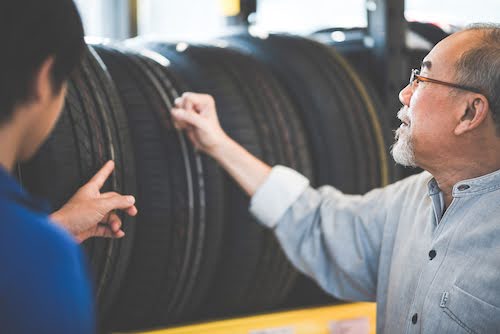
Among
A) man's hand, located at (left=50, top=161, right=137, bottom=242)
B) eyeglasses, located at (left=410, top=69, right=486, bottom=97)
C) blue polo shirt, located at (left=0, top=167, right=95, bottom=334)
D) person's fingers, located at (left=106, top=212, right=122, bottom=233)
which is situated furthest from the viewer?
eyeglasses, located at (left=410, top=69, right=486, bottom=97)

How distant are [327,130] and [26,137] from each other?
5.08 ft

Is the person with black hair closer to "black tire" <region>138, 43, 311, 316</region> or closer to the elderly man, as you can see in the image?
the elderly man

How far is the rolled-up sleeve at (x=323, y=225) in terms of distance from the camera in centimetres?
207

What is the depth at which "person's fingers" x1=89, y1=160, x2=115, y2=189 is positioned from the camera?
173 centimetres

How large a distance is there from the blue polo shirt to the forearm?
1.07 meters

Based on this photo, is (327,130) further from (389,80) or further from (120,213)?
(120,213)

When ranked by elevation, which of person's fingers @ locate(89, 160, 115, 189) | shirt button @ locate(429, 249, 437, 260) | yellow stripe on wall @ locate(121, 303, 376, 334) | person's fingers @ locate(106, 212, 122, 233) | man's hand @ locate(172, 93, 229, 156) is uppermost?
man's hand @ locate(172, 93, 229, 156)

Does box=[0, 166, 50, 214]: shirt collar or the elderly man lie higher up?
box=[0, 166, 50, 214]: shirt collar

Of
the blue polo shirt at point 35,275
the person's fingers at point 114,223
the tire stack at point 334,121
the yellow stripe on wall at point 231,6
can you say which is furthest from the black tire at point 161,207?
the yellow stripe on wall at point 231,6

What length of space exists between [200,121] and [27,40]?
1.06 meters

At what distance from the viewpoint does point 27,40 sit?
0.97 m

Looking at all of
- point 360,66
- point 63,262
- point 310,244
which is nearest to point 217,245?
point 310,244

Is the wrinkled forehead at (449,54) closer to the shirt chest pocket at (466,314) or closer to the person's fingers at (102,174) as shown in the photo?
the shirt chest pocket at (466,314)

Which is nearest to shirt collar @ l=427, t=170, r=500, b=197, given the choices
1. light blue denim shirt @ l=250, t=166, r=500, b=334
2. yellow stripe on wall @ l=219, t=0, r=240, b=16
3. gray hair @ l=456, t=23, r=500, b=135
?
light blue denim shirt @ l=250, t=166, r=500, b=334
